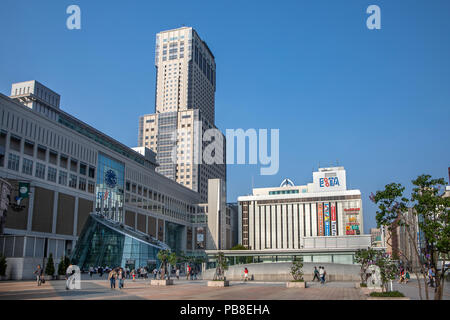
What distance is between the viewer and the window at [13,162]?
2210 inches

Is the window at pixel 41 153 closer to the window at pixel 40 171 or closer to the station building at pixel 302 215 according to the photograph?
the window at pixel 40 171

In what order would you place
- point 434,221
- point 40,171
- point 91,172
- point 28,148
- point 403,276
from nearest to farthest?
point 434,221 → point 403,276 → point 28,148 → point 40,171 → point 91,172

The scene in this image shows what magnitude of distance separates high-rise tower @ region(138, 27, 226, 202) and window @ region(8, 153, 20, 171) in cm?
10507

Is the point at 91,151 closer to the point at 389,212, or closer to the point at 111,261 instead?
the point at 111,261

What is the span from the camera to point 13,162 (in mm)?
56656

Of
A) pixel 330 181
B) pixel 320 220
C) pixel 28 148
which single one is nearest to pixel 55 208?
pixel 28 148

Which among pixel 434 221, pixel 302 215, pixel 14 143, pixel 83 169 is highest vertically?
pixel 14 143

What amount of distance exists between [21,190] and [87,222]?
55.3ft

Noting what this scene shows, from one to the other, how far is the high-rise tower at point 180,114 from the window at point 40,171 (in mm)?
100184

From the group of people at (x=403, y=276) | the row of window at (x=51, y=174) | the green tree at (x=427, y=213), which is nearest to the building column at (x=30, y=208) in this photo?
the row of window at (x=51, y=174)

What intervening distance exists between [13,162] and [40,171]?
5091mm

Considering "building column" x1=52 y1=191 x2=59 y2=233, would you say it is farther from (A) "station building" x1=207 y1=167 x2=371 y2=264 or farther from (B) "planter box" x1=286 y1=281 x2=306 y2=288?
(A) "station building" x1=207 y1=167 x2=371 y2=264

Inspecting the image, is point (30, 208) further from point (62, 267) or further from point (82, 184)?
point (62, 267)
